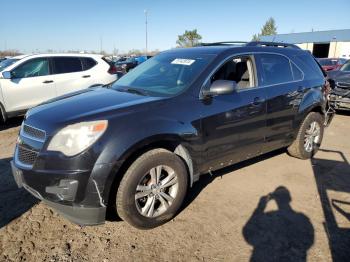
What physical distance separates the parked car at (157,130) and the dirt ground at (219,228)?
0.92 feet

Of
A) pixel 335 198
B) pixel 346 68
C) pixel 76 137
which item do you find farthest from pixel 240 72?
pixel 346 68

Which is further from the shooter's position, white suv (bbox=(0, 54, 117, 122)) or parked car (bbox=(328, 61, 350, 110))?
parked car (bbox=(328, 61, 350, 110))

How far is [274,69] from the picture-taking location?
4676 millimetres

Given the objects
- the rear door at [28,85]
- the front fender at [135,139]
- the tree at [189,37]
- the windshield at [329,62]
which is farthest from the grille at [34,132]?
the tree at [189,37]

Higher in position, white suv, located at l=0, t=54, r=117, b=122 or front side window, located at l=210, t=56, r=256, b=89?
front side window, located at l=210, t=56, r=256, b=89

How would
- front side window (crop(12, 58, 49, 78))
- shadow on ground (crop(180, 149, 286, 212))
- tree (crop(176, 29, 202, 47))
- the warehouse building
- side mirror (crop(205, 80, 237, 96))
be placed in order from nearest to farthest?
side mirror (crop(205, 80, 237, 96)) < shadow on ground (crop(180, 149, 286, 212)) < front side window (crop(12, 58, 49, 78)) < the warehouse building < tree (crop(176, 29, 202, 47))

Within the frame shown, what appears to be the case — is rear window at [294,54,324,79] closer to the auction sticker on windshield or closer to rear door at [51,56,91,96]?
the auction sticker on windshield

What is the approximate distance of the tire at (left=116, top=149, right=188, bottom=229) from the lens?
3.11 m

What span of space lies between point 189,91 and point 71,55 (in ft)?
20.5

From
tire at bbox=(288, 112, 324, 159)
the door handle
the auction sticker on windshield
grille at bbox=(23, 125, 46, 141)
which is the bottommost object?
tire at bbox=(288, 112, 324, 159)

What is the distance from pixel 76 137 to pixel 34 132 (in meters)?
0.54

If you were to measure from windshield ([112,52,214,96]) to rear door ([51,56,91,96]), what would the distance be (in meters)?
4.36

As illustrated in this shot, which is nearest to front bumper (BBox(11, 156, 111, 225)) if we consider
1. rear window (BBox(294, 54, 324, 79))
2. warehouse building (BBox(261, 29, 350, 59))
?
rear window (BBox(294, 54, 324, 79))

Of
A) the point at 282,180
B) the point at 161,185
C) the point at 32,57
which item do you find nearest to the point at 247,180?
the point at 282,180
